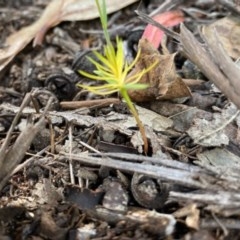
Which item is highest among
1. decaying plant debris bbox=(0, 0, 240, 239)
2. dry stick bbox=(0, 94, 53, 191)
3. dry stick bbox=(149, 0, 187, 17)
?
dry stick bbox=(149, 0, 187, 17)

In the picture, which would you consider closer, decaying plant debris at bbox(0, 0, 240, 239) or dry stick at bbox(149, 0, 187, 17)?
decaying plant debris at bbox(0, 0, 240, 239)

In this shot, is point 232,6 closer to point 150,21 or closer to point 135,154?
point 150,21

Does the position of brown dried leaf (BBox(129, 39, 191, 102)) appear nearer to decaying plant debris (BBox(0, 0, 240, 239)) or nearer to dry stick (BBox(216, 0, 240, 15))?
decaying plant debris (BBox(0, 0, 240, 239))

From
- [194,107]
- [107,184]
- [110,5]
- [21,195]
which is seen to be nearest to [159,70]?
[194,107]

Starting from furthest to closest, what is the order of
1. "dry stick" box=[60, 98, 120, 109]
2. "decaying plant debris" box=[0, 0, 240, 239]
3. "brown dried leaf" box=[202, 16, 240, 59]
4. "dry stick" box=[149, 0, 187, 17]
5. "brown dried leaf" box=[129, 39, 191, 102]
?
"dry stick" box=[149, 0, 187, 17]
"brown dried leaf" box=[202, 16, 240, 59]
"dry stick" box=[60, 98, 120, 109]
"brown dried leaf" box=[129, 39, 191, 102]
"decaying plant debris" box=[0, 0, 240, 239]

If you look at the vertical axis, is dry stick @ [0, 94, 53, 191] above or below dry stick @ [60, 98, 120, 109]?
above

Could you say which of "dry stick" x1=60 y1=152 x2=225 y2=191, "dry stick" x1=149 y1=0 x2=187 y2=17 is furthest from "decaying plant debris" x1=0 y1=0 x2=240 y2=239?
"dry stick" x1=149 y1=0 x2=187 y2=17

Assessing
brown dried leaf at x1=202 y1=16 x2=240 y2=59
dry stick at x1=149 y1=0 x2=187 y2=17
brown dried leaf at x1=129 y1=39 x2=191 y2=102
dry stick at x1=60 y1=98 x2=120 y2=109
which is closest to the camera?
brown dried leaf at x1=129 y1=39 x2=191 y2=102

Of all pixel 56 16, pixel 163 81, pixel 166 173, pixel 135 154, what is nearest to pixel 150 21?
pixel 163 81
